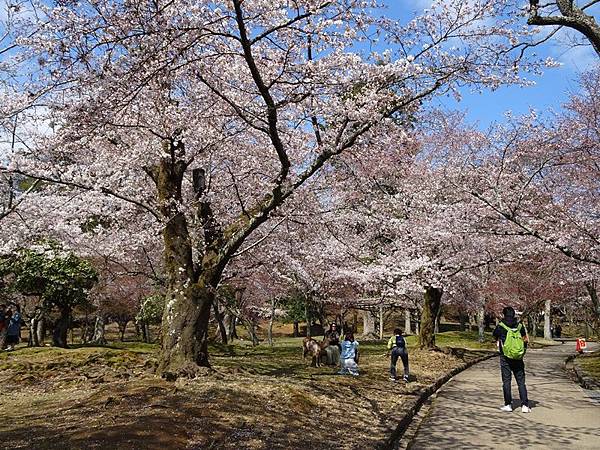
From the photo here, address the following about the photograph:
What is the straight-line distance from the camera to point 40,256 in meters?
17.5

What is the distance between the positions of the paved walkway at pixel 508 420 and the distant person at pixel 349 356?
77.9 inches

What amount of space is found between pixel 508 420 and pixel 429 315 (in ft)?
32.7

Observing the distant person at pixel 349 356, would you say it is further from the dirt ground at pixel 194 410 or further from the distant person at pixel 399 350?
the distant person at pixel 399 350

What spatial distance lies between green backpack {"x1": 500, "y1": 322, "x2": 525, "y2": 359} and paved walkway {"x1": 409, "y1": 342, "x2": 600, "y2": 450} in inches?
36.5

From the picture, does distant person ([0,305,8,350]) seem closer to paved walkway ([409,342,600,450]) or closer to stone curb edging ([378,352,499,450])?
stone curb edging ([378,352,499,450])

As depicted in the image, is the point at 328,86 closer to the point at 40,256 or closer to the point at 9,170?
the point at 9,170

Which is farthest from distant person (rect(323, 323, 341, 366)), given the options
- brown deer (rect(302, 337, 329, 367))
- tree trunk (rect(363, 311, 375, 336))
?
tree trunk (rect(363, 311, 375, 336))

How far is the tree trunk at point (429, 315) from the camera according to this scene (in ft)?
58.8

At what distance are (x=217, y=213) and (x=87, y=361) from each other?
4639 mm

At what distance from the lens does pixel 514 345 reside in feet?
29.1

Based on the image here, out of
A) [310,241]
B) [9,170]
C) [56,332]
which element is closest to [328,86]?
[9,170]

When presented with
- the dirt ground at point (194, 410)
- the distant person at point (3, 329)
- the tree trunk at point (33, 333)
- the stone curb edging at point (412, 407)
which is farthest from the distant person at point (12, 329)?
the stone curb edging at point (412, 407)

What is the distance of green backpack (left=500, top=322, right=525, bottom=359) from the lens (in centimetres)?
885

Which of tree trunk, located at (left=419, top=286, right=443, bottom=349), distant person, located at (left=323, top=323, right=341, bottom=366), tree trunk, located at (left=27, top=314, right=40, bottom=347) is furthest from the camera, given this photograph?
A: tree trunk, located at (left=27, top=314, right=40, bottom=347)
